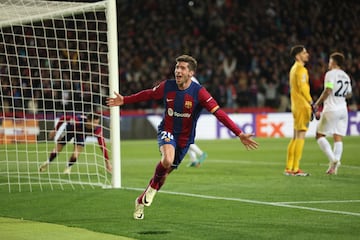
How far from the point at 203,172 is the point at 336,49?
18218 millimetres

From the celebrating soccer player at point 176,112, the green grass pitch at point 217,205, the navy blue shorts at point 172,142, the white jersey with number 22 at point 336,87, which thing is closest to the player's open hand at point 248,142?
the celebrating soccer player at point 176,112

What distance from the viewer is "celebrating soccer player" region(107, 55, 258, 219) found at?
8.87m

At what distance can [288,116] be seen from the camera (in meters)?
28.1

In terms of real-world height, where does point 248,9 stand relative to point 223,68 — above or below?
above

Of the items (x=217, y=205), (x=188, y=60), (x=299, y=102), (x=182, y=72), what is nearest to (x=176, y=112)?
(x=182, y=72)

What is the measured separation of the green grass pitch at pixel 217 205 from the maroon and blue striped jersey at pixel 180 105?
0.99 metres

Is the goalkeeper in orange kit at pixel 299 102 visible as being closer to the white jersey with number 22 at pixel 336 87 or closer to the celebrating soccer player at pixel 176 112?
the white jersey with number 22 at pixel 336 87

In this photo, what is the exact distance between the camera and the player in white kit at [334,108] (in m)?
14.2

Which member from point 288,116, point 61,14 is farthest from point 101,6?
point 288,116

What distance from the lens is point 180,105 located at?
29.6 ft

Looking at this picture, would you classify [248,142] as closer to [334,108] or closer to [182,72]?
[182,72]

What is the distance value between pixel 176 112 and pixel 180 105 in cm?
10

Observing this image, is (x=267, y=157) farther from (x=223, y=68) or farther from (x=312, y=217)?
(x=223, y=68)

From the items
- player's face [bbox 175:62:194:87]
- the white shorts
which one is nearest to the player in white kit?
the white shorts
